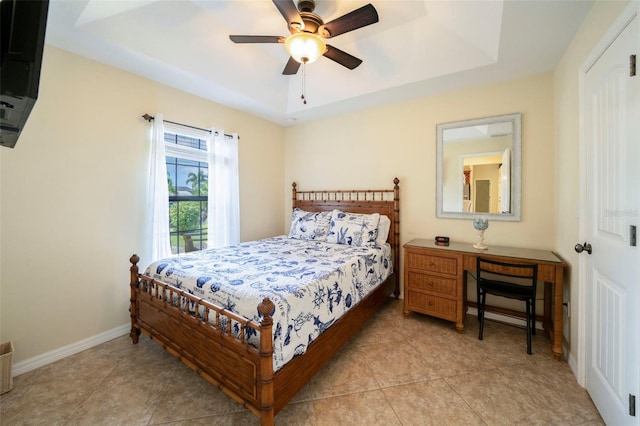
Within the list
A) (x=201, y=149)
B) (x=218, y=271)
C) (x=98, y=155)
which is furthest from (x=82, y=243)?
(x=201, y=149)

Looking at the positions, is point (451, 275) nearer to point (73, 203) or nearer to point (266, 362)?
point (266, 362)

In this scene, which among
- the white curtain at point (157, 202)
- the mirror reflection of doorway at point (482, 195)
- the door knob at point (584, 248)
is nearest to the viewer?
the door knob at point (584, 248)

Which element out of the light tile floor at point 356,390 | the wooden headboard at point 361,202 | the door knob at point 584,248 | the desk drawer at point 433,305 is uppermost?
the wooden headboard at point 361,202

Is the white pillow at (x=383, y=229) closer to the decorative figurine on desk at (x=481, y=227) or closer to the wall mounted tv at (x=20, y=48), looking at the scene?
the decorative figurine on desk at (x=481, y=227)

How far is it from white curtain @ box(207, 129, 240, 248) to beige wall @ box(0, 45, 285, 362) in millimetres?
601

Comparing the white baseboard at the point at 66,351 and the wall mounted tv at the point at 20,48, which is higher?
the wall mounted tv at the point at 20,48

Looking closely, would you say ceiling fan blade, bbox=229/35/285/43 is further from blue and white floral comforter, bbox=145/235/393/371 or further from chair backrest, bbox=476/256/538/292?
chair backrest, bbox=476/256/538/292

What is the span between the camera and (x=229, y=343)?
1.46m

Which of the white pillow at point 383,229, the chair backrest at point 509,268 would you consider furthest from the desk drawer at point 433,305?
the white pillow at point 383,229

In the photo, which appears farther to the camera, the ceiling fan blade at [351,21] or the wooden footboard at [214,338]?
the ceiling fan blade at [351,21]

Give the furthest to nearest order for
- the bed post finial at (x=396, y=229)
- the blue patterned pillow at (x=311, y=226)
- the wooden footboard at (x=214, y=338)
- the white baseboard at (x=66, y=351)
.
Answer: the blue patterned pillow at (x=311, y=226) < the bed post finial at (x=396, y=229) < the white baseboard at (x=66, y=351) < the wooden footboard at (x=214, y=338)

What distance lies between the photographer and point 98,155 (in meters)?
2.30

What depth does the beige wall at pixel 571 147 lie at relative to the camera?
1.67 metres

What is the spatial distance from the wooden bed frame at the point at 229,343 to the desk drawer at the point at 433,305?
48cm
